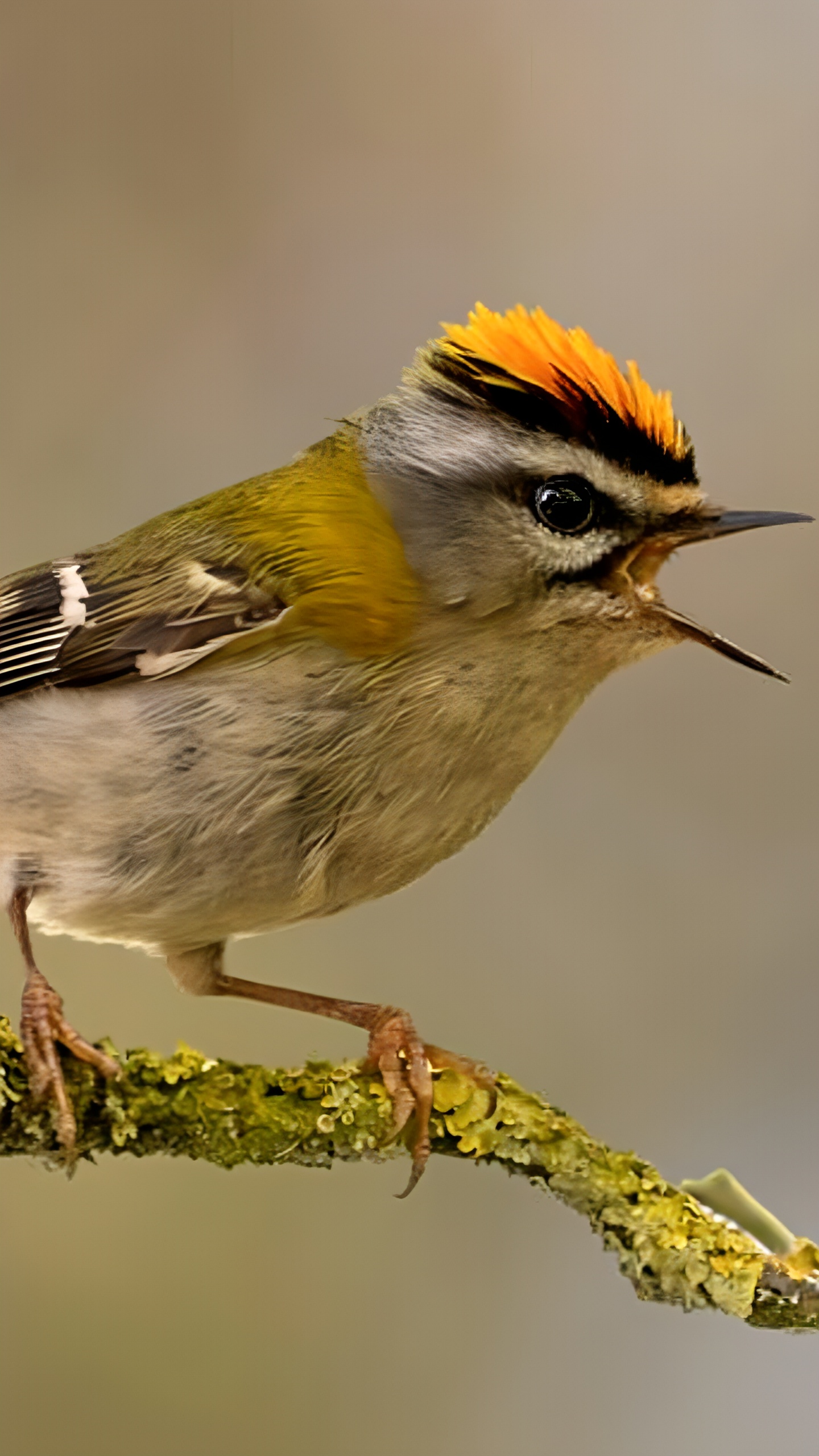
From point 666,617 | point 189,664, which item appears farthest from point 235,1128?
point 666,617

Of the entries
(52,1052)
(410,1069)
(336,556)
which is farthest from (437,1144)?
(336,556)

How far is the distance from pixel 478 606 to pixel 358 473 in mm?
297

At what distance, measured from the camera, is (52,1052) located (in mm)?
1460

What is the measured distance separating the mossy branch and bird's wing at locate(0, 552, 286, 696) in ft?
1.39

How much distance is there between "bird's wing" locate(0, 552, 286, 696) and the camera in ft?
5.21

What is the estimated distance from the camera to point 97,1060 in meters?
1.47

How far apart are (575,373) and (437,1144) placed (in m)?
0.86

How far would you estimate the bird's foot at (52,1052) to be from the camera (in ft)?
4.68

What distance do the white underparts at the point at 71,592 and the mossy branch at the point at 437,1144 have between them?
0.51 meters

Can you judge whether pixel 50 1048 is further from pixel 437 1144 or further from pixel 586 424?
pixel 586 424

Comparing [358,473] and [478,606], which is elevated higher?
[358,473]

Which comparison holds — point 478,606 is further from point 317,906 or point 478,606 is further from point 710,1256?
point 710,1256

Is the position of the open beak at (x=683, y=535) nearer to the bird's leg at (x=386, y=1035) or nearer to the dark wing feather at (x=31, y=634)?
the bird's leg at (x=386, y=1035)

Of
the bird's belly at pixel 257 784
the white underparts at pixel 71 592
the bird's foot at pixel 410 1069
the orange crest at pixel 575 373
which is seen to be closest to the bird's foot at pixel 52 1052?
the bird's belly at pixel 257 784
